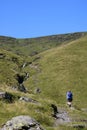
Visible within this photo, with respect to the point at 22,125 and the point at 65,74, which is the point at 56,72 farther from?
the point at 22,125

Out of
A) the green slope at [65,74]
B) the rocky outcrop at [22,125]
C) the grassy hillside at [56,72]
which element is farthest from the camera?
the green slope at [65,74]

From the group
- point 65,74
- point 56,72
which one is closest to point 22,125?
point 65,74

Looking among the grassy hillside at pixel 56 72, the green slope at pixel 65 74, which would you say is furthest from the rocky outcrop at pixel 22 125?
the green slope at pixel 65 74

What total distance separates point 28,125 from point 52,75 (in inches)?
5316

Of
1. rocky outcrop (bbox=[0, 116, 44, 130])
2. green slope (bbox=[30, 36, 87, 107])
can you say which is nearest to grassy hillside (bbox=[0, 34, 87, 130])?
green slope (bbox=[30, 36, 87, 107])

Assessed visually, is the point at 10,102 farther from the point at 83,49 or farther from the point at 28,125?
the point at 83,49

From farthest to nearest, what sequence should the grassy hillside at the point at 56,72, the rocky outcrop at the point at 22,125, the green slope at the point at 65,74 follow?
the green slope at the point at 65,74 → the grassy hillside at the point at 56,72 → the rocky outcrop at the point at 22,125

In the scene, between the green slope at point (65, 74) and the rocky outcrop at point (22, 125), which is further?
the green slope at point (65, 74)

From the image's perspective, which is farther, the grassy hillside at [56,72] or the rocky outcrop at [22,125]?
the grassy hillside at [56,72]

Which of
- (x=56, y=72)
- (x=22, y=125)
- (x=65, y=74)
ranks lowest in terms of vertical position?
(x=65, y=74)

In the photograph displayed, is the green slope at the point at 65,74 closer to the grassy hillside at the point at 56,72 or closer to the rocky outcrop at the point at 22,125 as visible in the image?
the grassy hillside at the point at 56,72

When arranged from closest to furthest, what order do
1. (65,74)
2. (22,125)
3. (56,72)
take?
1. (22,125)
2. (65,74)
3. (56,72)

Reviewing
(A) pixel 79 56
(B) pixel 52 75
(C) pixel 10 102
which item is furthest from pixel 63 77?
(C) pixel 10 102

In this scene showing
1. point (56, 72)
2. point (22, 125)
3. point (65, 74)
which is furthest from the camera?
point (56, 72)
